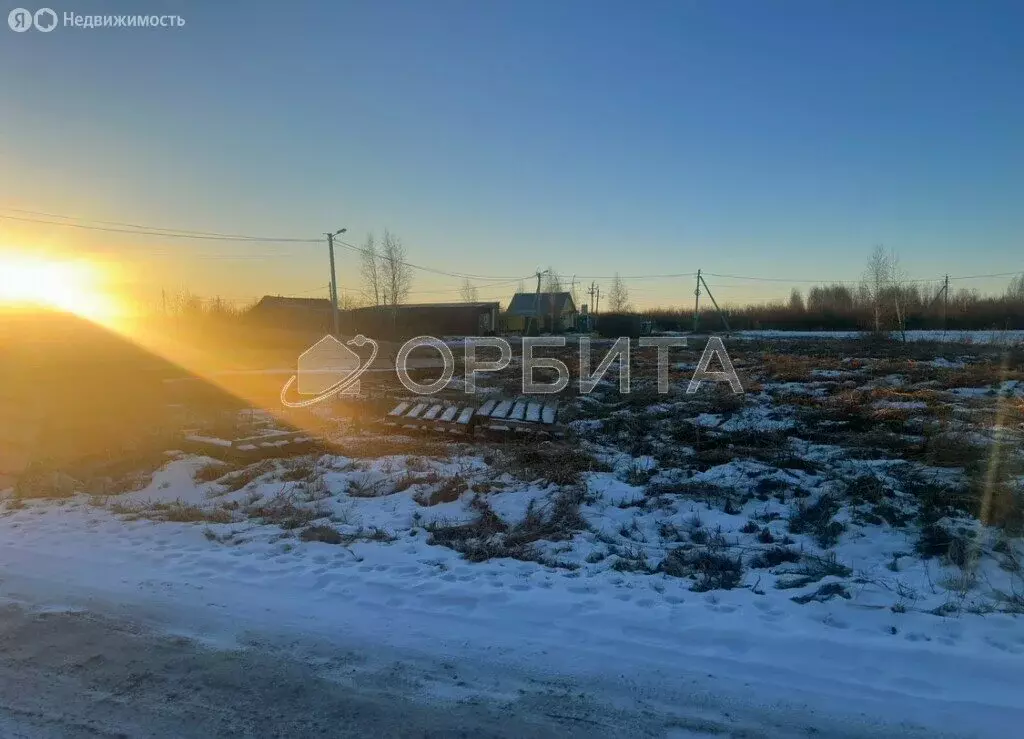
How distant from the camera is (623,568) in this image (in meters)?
4.50

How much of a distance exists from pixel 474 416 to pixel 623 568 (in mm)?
5407

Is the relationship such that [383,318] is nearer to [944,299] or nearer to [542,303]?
[542,303]

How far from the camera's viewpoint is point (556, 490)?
6340 millimetres

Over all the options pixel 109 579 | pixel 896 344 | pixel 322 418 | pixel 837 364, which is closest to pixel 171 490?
pixel 109 579

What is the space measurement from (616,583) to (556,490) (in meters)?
2.16

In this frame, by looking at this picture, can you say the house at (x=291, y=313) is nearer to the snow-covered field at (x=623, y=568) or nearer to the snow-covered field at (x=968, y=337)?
the snow-covered field at (x=968, y=337)

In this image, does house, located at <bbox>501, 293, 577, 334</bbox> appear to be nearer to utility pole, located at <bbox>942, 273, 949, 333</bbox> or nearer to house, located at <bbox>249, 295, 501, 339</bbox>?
house, located at <bbox>249, 295, 501, 339</bbox>

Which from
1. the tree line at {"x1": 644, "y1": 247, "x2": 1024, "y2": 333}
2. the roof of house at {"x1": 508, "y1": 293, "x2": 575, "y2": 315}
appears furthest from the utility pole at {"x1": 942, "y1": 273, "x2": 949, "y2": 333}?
the roof of house at {"x1": 508, "y1": 293, "x2": 575, "y2": 315}

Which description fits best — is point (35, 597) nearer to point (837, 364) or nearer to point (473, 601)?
point (473, 601)

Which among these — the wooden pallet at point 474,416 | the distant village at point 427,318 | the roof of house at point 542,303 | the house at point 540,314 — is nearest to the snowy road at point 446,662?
the wooden pallet at point 474,416

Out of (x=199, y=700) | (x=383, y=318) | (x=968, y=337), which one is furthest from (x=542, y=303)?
(x=199, y=700)

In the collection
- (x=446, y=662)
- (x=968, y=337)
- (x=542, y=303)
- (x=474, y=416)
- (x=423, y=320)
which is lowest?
(x=446, y=662)

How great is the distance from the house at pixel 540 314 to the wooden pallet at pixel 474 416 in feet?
137

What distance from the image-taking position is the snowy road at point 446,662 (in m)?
2.76
